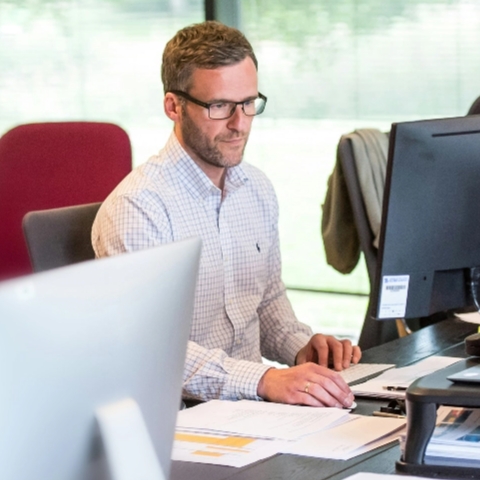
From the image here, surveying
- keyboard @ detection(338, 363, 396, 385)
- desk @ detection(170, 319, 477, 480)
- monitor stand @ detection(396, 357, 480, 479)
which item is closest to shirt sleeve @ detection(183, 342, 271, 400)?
keyboard @ detection(338, 363, 396, 385)

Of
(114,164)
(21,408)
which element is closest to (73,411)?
(21,408)

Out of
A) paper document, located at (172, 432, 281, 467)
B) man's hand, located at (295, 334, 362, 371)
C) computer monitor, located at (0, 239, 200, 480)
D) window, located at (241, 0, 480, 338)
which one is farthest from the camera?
window, located at (241, 0, 480, 338)

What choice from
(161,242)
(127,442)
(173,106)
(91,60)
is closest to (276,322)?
(161,242)

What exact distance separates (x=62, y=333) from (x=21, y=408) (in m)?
0.08

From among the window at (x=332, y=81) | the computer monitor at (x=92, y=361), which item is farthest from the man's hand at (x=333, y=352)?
the window at (x=332, y=81)

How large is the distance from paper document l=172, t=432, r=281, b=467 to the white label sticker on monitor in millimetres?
276

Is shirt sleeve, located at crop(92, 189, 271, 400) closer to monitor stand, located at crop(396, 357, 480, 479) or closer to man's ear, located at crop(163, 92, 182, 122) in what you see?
man's ear, located at crop(163, 92, 182, 122)

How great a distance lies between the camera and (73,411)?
3.54 ft

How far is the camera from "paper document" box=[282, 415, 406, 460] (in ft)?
5.36

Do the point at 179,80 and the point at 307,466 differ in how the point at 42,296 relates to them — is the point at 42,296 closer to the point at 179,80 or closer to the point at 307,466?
the point at 307,466

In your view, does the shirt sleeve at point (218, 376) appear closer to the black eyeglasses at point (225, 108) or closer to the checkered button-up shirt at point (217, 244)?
the checkered button-up shirt at point (217, 244)

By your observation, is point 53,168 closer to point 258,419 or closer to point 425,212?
point 258,419

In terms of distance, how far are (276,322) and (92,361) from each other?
1.51 m

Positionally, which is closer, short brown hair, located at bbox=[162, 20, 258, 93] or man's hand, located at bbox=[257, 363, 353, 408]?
man's hand, located at bbox=[257, 363, 353, 408]
